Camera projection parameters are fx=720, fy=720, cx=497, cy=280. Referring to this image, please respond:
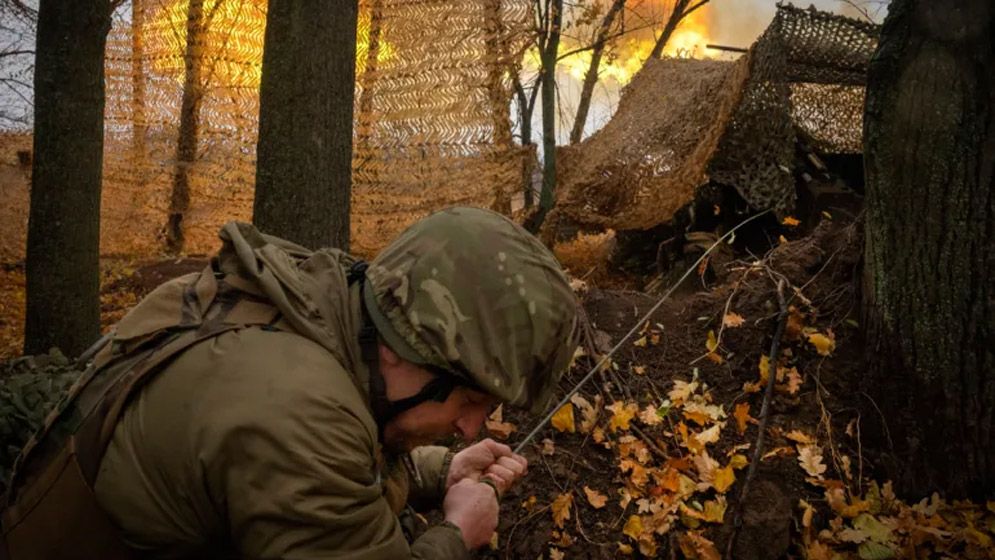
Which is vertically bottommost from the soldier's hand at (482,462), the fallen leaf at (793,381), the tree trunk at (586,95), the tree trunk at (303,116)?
the soldier's hand at (482,462)

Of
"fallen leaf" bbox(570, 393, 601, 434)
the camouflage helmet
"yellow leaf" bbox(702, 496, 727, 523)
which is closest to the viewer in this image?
the camouflage helmet

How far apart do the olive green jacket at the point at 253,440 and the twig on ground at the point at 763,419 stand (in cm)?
168

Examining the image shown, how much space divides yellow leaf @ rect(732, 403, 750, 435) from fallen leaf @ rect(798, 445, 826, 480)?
252mm

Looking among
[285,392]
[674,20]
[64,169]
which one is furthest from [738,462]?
[674,20]

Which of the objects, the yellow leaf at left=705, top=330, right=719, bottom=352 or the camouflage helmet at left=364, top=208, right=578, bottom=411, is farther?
the yellow leaf at left=705, top=330, right=719, bottom=352

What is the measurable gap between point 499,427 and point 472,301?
195 centimetres

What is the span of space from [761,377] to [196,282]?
2698mm

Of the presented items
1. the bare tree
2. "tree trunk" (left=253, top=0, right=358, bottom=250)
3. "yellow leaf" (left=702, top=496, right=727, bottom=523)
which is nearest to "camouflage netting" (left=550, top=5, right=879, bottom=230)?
"tree trunk" (left=253, top=0, right=358, bottom=250)

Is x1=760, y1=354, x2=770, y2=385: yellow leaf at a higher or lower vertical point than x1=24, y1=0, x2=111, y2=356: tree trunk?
lower

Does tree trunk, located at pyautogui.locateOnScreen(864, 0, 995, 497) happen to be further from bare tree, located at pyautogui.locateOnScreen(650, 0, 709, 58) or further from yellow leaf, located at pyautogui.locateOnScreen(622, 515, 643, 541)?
bare tree, located at pyautogui.locateOnScreen(650, 0, 709, 58)

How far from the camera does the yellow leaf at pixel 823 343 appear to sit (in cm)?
339

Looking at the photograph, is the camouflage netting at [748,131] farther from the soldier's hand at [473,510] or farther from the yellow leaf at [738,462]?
the soldier's hand at [473,510]

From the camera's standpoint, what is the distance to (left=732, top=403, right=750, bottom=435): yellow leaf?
10.8 feet

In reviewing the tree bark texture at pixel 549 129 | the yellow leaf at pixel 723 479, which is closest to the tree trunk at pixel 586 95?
the tree bark texture at pixel 549 129
